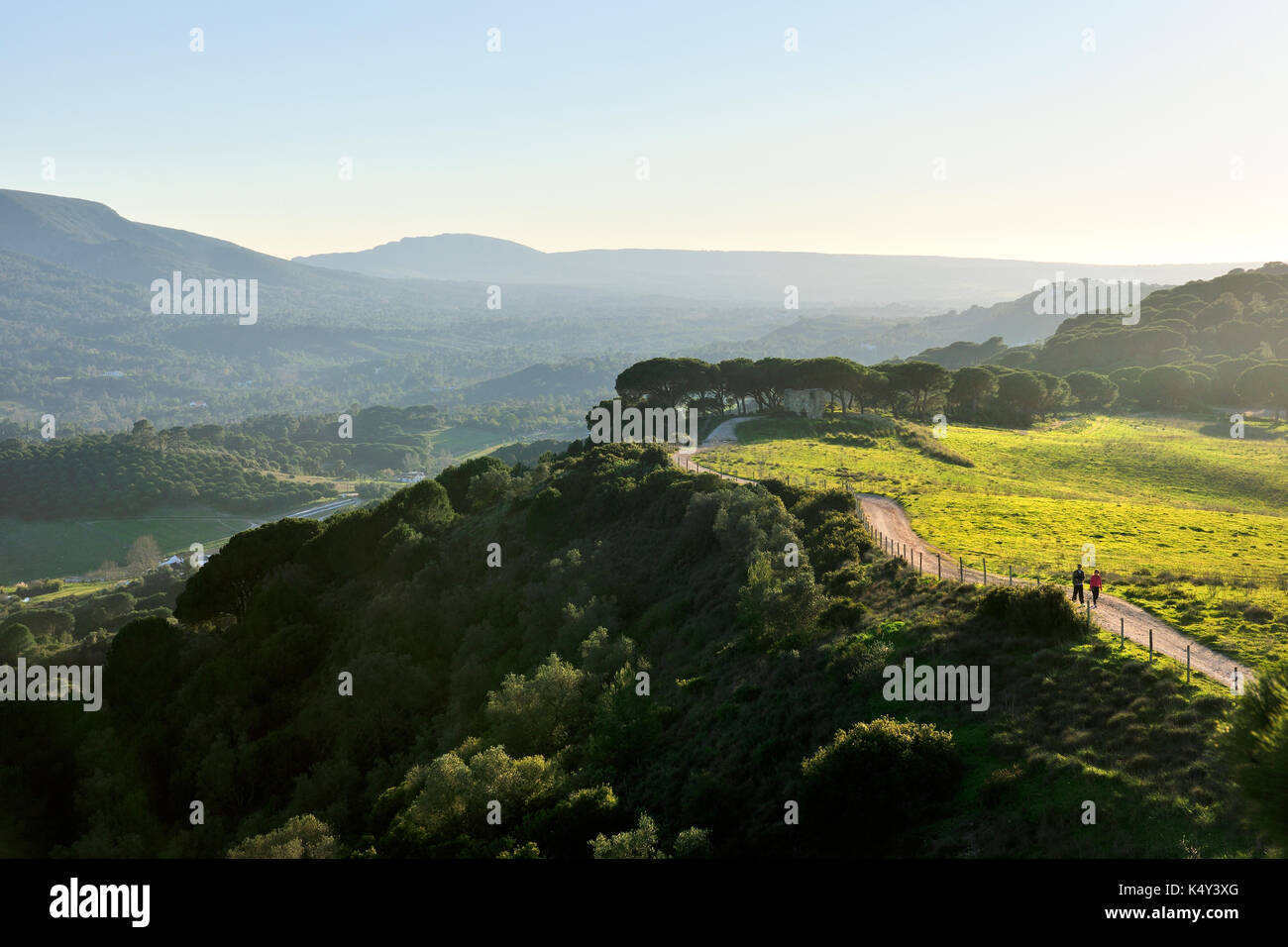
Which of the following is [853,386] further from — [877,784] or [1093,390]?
[877,784]

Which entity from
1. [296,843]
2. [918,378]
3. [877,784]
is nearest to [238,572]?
[296,843]

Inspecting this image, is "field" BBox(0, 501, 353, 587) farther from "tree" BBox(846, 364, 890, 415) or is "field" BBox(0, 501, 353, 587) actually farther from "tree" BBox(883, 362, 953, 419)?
"tree" BBox(883, 362, 953, 419)

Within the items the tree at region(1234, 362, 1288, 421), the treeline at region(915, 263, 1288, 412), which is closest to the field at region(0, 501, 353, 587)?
the treeline at region(915, 263, 1288, 412)

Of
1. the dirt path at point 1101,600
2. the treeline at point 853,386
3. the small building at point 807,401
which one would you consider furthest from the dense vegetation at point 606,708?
the treeline at point 853,386

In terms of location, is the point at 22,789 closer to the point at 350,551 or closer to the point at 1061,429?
the point at 350,551

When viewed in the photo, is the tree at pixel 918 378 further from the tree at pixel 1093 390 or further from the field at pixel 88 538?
the field at pixel 88 538
